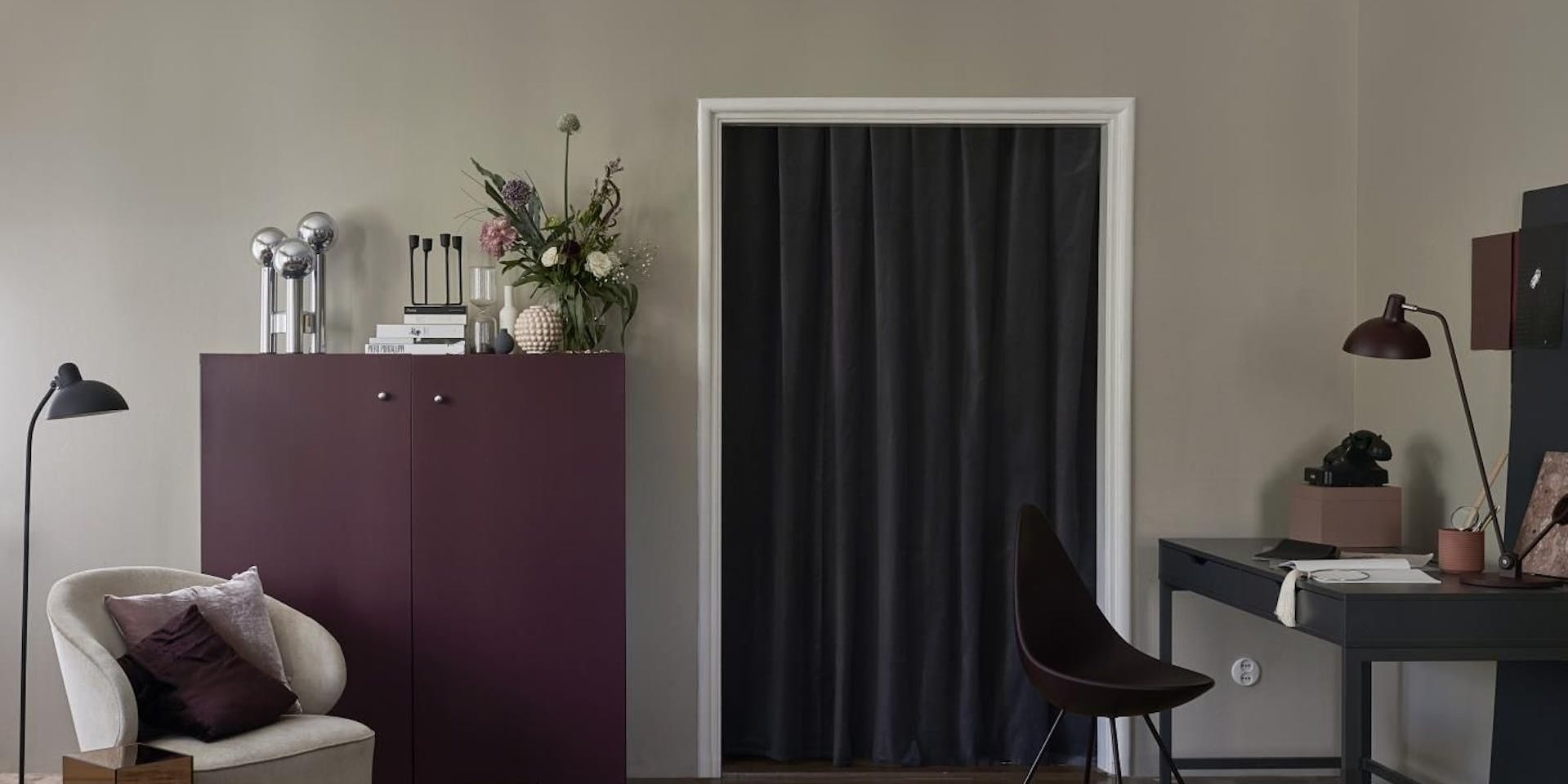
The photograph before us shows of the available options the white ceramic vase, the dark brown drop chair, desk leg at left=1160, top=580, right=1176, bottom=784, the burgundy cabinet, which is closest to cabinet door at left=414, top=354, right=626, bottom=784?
the burgundy cabinet

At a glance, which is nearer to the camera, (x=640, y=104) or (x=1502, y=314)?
(x=1502, y=314)

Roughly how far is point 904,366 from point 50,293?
2667 mm

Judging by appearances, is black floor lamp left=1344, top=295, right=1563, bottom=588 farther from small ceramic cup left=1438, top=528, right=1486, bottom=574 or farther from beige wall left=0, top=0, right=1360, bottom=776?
beige wall left=0, top=0, right=1360, bottom=776

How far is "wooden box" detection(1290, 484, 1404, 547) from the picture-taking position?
11.2 feet

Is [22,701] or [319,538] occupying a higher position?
[319,538]

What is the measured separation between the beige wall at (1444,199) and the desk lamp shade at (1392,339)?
13.3 inches

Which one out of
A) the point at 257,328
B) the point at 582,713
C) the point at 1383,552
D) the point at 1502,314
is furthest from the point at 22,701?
the point at 1502,314

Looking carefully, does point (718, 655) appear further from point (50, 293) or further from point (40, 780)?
point (50, 293)

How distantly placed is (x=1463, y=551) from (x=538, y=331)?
8.20 ft

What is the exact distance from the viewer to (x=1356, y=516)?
136 inches

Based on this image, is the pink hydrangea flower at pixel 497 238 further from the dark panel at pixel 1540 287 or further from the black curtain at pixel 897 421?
the dark panel at pixel 1540 287

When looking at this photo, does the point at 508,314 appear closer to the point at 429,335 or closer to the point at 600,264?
→ the point at 429,335

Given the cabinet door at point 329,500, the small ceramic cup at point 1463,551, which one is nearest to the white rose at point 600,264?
the cabinet door at point 329,500

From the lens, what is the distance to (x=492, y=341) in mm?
3670
